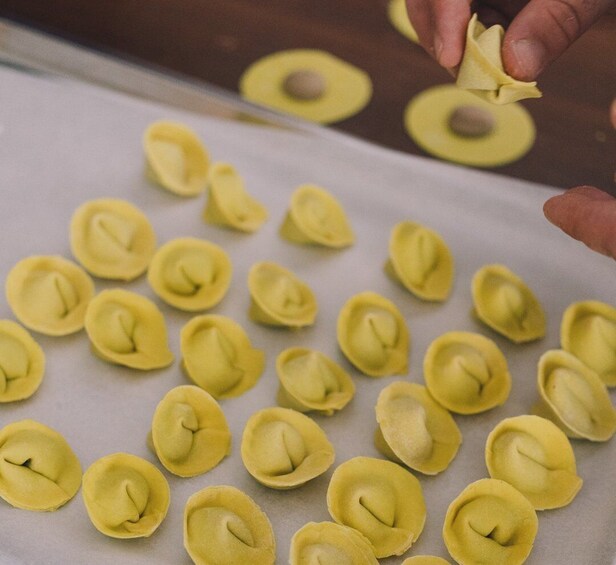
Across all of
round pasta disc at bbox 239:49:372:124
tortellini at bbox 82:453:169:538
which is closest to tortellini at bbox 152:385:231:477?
tortellini at bbox 82:453:169:538

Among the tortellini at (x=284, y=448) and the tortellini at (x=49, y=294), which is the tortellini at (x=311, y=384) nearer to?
the tortellini at (x=284, y=448)

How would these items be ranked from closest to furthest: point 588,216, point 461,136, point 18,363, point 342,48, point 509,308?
point 588,216 → point 18,363 → point 509,308 → point 461,136 → point 342,48

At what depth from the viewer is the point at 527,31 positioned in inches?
32.8

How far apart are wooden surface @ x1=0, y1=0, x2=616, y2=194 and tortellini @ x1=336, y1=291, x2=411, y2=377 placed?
32cm

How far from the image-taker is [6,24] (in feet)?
4.06

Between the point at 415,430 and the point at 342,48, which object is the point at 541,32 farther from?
the point at 342,48

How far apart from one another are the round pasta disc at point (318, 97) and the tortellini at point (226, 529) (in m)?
0.60

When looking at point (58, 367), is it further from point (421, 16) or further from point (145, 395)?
point (421, 16)

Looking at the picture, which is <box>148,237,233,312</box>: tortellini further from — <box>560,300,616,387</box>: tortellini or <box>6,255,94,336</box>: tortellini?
<box>560,300,616,387</box>: tortellini

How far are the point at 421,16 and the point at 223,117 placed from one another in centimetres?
37

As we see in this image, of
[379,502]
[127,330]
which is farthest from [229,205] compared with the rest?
[379,502]

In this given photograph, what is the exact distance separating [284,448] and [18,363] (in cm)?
28

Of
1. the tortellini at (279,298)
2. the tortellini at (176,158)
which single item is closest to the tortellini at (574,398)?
the tortellini at (279,298)

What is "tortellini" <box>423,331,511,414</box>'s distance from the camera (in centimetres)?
92
